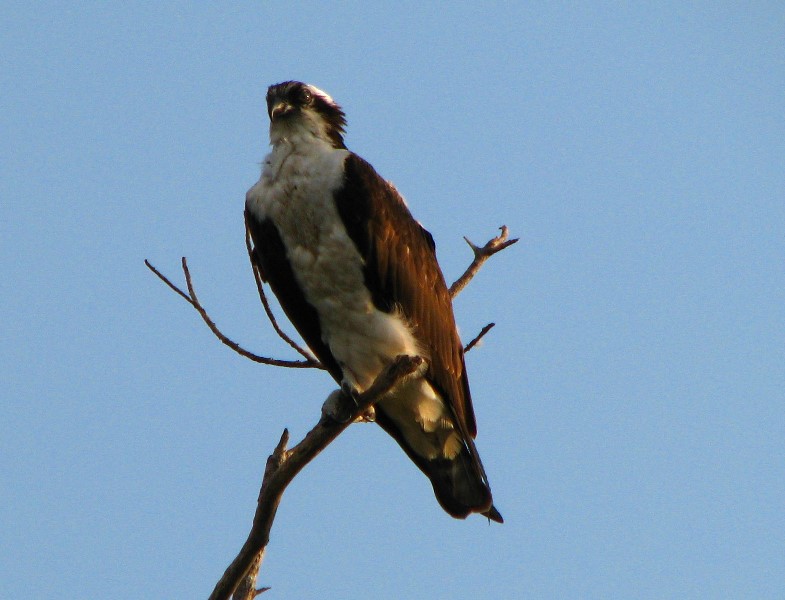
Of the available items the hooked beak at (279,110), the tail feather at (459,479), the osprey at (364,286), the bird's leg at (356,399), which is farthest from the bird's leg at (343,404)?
the hooked beak at (279,110)

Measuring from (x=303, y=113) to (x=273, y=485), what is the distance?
2122 millimetres

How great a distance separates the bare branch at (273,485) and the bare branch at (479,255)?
1.46 m

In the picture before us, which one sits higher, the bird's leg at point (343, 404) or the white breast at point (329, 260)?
the white breast at point (329, 260)

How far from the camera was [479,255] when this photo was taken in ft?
18.8

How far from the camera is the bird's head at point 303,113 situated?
5.27 meters

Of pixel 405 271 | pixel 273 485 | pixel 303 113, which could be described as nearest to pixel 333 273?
pixel 405 271

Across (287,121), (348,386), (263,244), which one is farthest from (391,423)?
(287,121)

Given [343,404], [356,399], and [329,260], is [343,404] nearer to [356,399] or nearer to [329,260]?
[356,399]

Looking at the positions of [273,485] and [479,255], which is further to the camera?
[479,255]

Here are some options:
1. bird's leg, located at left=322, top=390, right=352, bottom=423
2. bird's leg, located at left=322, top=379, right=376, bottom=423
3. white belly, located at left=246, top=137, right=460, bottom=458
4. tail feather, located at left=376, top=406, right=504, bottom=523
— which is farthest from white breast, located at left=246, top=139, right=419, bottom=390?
tail feather, located at left=376, top=406, right=504, bottom=523

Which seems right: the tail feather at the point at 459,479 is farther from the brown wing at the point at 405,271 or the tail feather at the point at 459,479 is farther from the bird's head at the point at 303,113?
the bird's head at the point at 303,113

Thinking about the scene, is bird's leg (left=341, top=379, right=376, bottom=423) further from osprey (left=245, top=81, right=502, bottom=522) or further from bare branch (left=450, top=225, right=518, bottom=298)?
bare branch (left=450, top=225, right=518, bottom=298)

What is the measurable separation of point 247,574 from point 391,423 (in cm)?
139

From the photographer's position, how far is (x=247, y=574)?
4027mm
